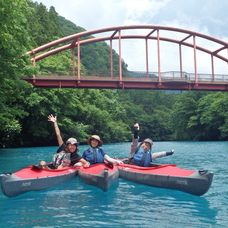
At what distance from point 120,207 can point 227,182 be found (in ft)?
12.9

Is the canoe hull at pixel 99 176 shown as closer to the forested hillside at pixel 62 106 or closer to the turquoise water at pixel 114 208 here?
the turquoise water at pixel 114 208

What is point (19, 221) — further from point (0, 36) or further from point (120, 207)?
point (0, 36)

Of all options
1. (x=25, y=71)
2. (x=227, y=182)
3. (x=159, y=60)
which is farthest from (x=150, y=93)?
(x=227, y=182)

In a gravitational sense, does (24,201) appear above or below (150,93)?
below

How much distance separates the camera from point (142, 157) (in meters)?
8.39

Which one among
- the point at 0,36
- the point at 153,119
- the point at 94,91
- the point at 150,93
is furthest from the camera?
the point at 150,93

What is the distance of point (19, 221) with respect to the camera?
16.4ft

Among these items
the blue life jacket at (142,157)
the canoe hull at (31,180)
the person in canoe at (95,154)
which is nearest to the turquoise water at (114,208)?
the canoe hull at (31,180)

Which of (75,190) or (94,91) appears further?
(94,91)

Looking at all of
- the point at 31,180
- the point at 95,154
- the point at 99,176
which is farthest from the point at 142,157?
the point at 31,180

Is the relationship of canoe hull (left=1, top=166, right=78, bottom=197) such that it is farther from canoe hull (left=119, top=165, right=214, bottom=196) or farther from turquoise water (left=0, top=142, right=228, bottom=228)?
canoe hull (left=119, top=165, right=214, bottom=196)

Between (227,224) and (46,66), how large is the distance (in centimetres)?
2880

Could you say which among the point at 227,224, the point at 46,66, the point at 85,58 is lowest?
the point at 227,224

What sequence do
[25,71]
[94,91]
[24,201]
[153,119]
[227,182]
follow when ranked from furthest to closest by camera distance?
[153,119] < [94,91] < [25,71] < [227,182] < [24,201]
